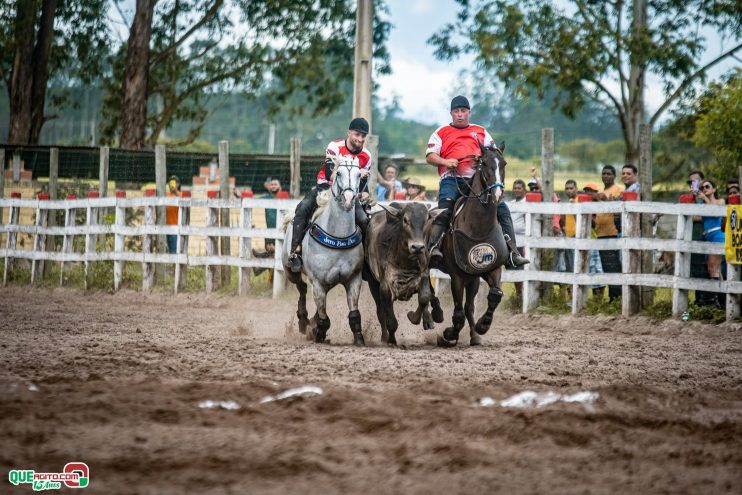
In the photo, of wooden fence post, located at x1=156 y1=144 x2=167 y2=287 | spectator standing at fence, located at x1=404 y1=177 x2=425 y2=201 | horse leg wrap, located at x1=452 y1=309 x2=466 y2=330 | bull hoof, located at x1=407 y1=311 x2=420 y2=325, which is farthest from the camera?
wooden fence post, located at x1=156 y1=144 x2=167 y2=287

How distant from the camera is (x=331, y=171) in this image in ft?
38.8

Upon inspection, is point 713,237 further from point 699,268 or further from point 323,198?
point 323,198

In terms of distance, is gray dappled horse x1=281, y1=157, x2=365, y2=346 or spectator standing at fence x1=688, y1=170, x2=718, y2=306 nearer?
gray dappled horse x1=281, y1=157, x2=365, y2=346

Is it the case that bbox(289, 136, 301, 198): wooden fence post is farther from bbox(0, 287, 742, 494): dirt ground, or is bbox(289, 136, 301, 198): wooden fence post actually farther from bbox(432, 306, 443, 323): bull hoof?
bbox(432, 306, 443, 323): bull hoof

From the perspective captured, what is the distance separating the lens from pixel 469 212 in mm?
11688

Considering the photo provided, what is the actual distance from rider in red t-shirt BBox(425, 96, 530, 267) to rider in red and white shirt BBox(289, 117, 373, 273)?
2.68 ft

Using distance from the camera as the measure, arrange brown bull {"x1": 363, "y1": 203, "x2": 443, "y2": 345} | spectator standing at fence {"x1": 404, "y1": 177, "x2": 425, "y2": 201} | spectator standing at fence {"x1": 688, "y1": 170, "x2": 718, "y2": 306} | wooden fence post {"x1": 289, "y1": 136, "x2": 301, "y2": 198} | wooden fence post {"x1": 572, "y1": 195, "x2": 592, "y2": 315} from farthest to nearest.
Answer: wooden fence post {"x1": 289, "y1": 136, "x2": 301, "y2": 198} → spectator standing at fence {"x1": 404, "y1": 177, "x2": 425, "y2": 201} → wooden fence post {"x1": 572, "y1": 195, "x2": 592, "y2": 315} → spectator standing at fence {"x1": 688, "y1": 170, "x2": 718, "y2": 306} → brown bull {"x1": 363, "y1": 203, "x2": 443, "y2": 345}

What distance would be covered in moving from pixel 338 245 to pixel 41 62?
24.1m

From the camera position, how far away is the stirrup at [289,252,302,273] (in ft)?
39.1

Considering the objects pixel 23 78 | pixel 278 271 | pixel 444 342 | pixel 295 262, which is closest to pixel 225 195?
pixel 278 271

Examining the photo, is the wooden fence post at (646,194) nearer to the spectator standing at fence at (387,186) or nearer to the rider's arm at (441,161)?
the rider's arm at (441,161)

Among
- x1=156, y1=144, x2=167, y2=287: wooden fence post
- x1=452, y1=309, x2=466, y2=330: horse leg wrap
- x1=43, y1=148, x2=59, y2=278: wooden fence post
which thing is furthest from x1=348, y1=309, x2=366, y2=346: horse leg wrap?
x1=43, y1=148, x2=59, y2=278: wooden fence post

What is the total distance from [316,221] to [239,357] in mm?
2225

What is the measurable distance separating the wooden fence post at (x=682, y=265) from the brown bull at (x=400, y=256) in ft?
12.3
